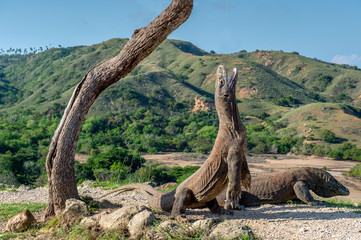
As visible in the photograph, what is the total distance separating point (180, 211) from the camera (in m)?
4.71

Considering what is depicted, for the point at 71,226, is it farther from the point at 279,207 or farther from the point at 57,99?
the point at 57,99

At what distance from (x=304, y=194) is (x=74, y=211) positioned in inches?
158

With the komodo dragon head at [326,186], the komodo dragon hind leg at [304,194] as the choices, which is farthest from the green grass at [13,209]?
the komodo dragon head at [326,186]

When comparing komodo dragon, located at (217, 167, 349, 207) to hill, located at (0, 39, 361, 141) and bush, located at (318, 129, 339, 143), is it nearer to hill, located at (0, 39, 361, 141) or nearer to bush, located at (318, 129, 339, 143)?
bush, located at (318, 129, 339, 143)

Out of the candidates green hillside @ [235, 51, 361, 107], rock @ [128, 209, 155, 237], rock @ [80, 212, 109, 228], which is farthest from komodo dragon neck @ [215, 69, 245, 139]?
green hillside @ [235, 51, 361, 107]

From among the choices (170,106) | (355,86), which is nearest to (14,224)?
(170,106)

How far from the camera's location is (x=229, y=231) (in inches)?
142

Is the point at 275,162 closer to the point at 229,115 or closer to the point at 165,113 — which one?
the point at 229,115

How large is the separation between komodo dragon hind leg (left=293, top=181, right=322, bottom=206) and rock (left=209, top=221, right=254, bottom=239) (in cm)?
275

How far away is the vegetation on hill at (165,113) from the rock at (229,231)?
688 centimetres

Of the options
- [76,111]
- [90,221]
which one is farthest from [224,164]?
[76,111]

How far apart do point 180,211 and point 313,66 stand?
88574mm

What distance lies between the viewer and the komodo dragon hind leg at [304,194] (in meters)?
5.95

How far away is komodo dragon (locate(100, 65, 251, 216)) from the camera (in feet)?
13.9
